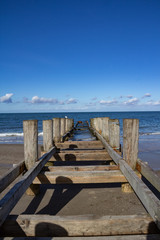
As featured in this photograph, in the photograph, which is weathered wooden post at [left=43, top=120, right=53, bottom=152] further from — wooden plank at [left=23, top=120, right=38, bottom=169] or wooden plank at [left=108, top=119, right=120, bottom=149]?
wooden plank at [left=108, top=119, right=120, bottom=149]

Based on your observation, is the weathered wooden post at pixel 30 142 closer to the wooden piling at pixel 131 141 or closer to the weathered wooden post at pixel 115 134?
the wooden piling at pixel 131 141

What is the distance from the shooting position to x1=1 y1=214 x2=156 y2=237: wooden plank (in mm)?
1881

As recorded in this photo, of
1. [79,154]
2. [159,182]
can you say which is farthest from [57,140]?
[159,182]

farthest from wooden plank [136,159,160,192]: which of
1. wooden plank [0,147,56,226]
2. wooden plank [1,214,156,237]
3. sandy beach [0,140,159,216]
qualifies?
wooden plank [0,147,56,226]

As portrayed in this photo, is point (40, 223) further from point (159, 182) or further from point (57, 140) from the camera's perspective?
point (57, 140)

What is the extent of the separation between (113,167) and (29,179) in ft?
5.88

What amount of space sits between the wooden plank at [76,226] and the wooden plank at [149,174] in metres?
1.02

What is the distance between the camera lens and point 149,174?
3121 mm

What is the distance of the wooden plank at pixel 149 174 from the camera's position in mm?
2857

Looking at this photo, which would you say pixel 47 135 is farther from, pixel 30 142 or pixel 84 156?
pixel 30 142

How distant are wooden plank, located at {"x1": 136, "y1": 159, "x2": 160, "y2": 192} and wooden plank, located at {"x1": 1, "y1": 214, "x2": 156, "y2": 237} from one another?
1021 millimetres

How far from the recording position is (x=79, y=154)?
17.0 feet

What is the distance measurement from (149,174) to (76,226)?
176cm

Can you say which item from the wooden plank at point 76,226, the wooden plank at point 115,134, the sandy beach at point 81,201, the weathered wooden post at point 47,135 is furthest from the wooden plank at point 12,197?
the wooden plank at point 115,134
